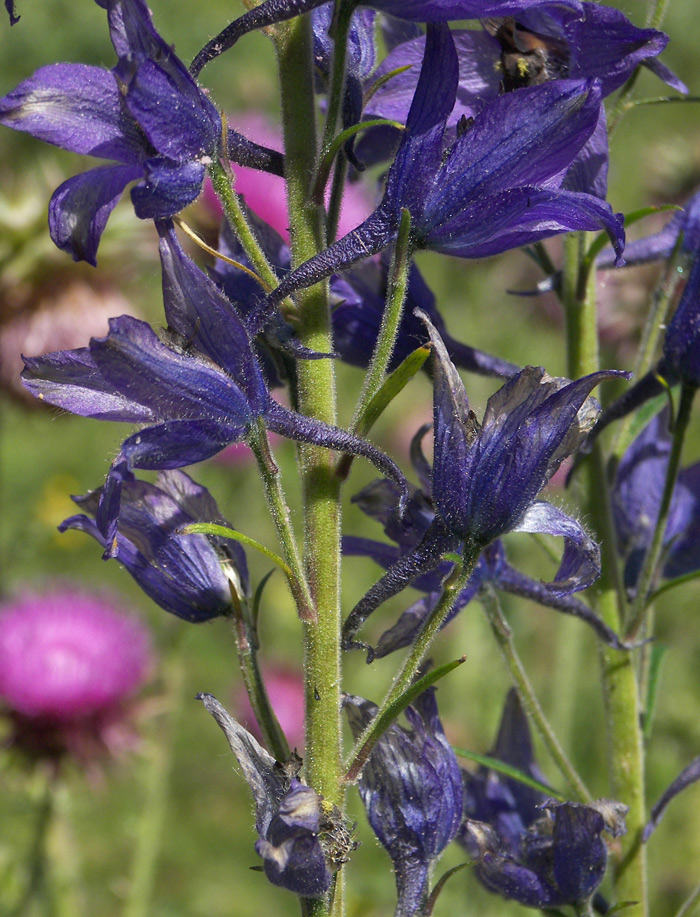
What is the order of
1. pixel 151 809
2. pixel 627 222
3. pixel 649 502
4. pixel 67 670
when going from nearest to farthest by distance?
1. pixel 627 222
2. pixel 649 502
3. pixel 151 809
4. pixel 67 670

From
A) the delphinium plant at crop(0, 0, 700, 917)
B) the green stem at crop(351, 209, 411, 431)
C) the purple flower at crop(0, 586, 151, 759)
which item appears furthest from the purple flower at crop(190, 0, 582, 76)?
the purple flower at crop(0, 586, 151, 759)

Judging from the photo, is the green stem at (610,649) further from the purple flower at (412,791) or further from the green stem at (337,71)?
the green stem at (337,71)

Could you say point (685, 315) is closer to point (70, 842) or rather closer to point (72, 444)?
point (70, 842)

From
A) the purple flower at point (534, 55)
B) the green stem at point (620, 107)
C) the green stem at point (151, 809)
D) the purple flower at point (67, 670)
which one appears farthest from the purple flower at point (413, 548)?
the purple flower at point (67, 670)

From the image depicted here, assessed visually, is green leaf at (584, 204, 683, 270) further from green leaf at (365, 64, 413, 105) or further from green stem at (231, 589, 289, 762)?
green stem at (231, 589, 289, 762)

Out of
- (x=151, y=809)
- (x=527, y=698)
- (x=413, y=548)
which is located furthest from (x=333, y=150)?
(x=151, y=809)

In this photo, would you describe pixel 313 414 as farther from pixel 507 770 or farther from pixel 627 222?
pixel 507 770
